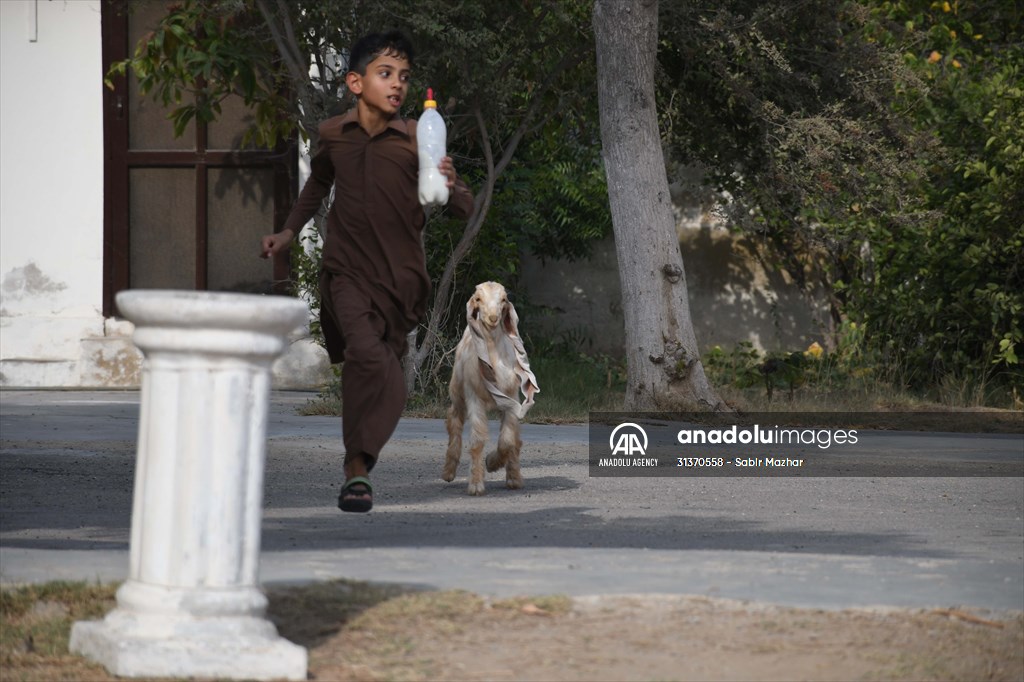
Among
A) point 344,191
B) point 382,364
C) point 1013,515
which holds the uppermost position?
point 344,191

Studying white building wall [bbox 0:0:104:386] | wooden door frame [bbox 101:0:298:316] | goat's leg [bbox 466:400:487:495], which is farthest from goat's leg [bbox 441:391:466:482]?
white building wall [bbox 0:0:104:386]

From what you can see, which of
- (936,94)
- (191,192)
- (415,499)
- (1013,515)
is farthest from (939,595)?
(191,192)

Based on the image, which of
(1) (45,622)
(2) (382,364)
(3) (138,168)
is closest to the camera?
(1) (45,622)

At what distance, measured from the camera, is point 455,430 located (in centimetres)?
906

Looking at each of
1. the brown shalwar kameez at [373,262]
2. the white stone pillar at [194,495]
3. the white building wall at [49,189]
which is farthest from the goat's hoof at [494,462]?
the white building wall at [49,189]

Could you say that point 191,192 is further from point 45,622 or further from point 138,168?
point 45,622

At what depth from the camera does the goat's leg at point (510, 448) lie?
871cm

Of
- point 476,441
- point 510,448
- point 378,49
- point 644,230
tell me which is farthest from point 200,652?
point 644,230

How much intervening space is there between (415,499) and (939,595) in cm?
404

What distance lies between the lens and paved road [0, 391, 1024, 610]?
16.5 ft

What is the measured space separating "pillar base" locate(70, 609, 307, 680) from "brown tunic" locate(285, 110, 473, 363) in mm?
2465

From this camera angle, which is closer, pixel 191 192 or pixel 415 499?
pixel 415 499

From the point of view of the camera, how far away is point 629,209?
44.8 feet

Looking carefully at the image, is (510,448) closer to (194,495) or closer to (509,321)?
(509,321)
